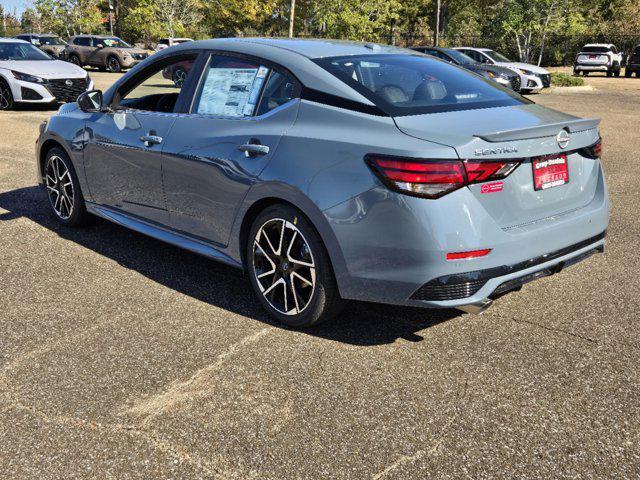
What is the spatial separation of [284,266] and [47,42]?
34.3 meters

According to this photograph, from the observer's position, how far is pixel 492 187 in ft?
10.6

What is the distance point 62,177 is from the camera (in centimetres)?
578

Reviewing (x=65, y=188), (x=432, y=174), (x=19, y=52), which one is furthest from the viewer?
(x=19, y=52)

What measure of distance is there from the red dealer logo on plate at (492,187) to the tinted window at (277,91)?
1.24 meters

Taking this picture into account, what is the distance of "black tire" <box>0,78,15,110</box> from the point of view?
1480cm

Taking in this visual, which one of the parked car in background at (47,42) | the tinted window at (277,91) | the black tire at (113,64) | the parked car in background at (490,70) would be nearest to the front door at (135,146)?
the tinted window at (277,91)

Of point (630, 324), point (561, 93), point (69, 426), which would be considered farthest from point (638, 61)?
point (69, 426)

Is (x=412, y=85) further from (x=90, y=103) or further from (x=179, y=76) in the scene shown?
(x=90, y=103)

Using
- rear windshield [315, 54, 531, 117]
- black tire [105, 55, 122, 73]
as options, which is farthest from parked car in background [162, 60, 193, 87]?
black tire [105, 55, 122, 73]

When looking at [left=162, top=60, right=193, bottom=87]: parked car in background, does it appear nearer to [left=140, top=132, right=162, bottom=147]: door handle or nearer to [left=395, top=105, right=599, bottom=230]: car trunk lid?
[left=140, top=132, right=162, bottom=147]: door handle

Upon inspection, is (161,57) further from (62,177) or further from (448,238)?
(448,238)

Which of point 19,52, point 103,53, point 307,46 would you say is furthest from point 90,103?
point 103,53

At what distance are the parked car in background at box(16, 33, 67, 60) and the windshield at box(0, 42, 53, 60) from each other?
58.2 feet

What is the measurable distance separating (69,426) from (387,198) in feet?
5.86
